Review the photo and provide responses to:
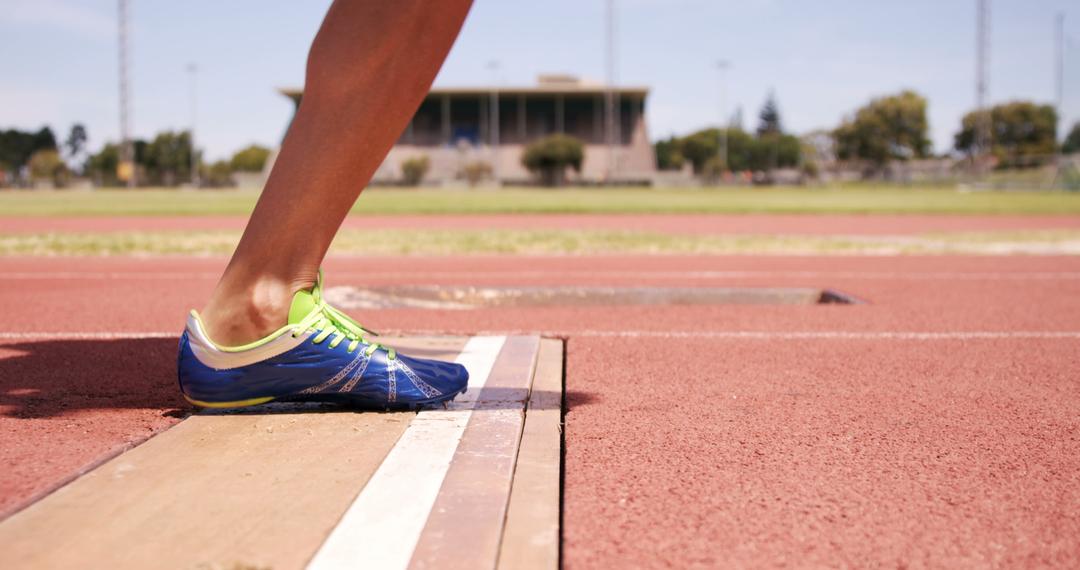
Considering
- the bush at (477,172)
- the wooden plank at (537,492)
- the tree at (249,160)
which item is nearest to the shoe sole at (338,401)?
the wooden plank at (537,492)

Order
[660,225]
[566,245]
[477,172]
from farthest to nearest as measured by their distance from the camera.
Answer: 1. [477,172]
2. [660,225]
3. [566,245]

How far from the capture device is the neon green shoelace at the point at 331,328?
6.42 ft

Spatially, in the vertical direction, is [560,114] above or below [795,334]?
above

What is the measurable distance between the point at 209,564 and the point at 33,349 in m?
2.04

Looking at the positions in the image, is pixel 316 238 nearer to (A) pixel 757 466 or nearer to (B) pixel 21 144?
(A) pixel 757 466

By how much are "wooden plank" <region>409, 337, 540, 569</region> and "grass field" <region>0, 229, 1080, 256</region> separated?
624 centimetres

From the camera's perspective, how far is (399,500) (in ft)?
4.55

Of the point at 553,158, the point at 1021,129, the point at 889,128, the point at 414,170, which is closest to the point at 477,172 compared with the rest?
the point at 414,170

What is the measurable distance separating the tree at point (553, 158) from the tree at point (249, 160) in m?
25.3

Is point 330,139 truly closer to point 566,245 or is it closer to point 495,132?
point 566,245

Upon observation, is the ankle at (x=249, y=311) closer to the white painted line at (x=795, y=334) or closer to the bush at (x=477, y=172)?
the white painted line at (x=795, y=334)

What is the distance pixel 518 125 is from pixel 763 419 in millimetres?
77739

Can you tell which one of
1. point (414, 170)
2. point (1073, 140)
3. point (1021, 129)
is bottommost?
point (1073, 140)

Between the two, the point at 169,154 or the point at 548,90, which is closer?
the point at 548,90
